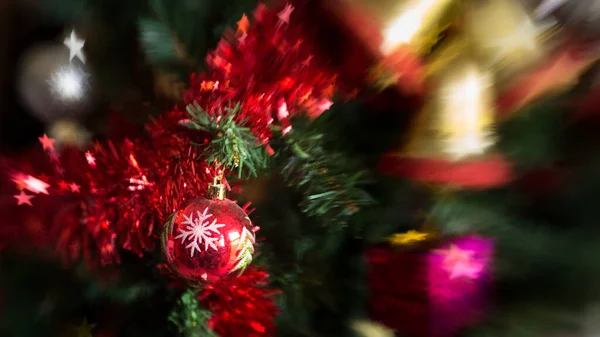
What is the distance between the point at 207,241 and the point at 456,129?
0.20 metres

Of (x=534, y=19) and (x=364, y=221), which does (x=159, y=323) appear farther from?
(x=534, y=19)

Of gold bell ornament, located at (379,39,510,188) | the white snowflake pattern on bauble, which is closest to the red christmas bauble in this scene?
the white snowflake pattern on bauble

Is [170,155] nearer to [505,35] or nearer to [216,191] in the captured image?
[216,191]

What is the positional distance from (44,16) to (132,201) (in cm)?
33

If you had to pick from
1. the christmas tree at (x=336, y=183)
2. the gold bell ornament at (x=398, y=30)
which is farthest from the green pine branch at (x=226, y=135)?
the gold bell ornament at (x=398, y=30)

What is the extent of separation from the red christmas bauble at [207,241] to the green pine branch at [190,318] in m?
0.05

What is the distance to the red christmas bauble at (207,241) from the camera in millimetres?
303

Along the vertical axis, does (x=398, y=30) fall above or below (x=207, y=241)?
above

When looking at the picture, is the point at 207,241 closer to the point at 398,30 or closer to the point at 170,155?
the point at 170,155

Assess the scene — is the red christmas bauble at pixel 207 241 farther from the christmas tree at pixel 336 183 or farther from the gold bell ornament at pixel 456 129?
the gold bell ornament at pixel 456 129

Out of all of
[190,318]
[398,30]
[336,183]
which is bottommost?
[190,318]

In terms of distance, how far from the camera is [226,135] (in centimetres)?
30

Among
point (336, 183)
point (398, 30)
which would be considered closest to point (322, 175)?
point (336, 183)

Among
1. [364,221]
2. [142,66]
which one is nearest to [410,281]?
[364,221]
